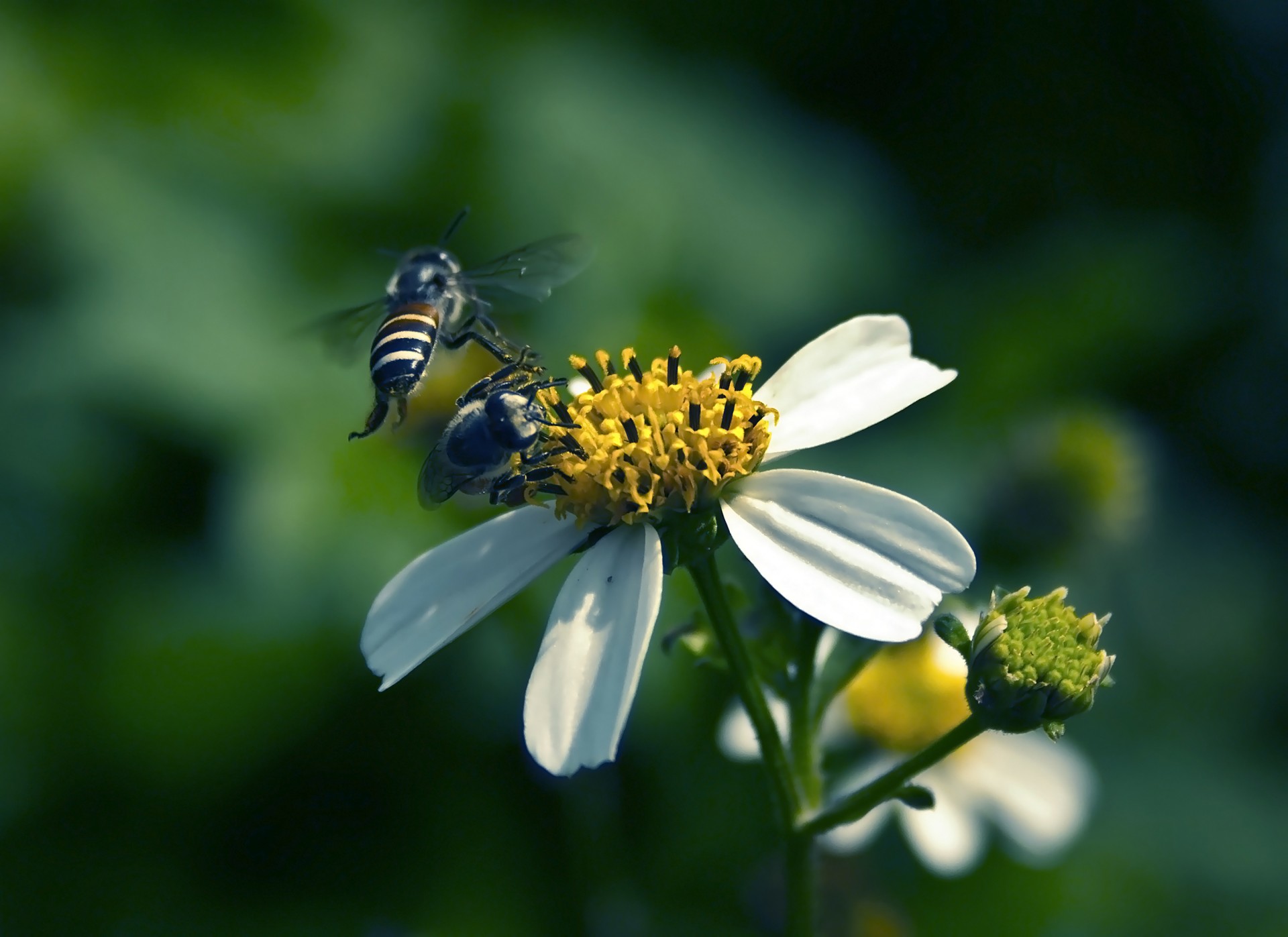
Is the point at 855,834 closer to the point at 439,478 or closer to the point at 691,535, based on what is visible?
the point at 691,535

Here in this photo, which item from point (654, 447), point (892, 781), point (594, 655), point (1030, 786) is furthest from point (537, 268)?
point (1030, 786)

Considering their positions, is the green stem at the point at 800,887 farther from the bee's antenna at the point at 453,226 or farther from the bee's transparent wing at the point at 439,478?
the bee's antenna at the point at 453,226

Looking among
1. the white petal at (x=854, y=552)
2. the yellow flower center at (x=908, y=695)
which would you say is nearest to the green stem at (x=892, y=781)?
the white petal at (x=854, y=552)

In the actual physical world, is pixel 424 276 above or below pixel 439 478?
above

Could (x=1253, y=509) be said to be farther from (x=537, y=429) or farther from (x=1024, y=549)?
(x=537, y=429)

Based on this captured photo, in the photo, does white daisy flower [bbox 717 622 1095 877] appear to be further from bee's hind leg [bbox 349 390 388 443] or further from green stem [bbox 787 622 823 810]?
bee's hind leg [bbox 349 390 388 443]
